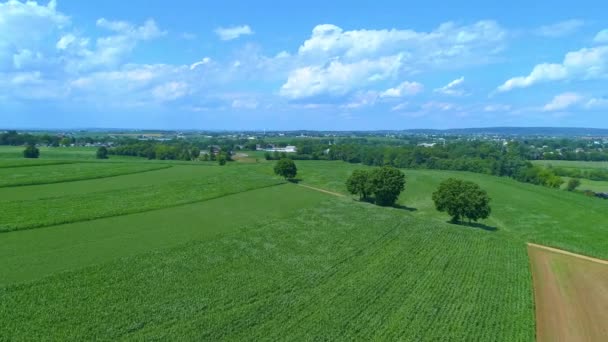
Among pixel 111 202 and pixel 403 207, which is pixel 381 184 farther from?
pixel 111 202

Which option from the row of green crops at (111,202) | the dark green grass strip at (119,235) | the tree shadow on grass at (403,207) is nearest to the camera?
the dark green grass strip at (119,235)

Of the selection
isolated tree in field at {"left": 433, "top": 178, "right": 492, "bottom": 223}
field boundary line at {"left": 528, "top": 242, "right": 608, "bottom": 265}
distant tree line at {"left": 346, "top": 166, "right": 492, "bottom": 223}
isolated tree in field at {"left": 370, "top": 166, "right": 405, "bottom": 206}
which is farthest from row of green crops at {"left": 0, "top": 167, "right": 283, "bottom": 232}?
field boundary line at {"left": 528, "top": 242, "right": 608, "bottom": 265}

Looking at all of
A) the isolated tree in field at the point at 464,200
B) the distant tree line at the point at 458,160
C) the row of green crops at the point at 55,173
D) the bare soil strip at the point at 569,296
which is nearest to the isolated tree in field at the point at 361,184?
the isolated tree in field at the point at 464,200

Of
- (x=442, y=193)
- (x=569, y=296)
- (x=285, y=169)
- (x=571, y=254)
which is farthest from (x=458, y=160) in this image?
(x=569, y=296)

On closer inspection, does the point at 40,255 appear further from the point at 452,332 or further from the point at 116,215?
the point at 452,332

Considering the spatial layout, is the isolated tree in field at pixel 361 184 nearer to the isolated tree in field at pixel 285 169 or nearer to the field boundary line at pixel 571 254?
the isolated tree in field at pixel 285 169

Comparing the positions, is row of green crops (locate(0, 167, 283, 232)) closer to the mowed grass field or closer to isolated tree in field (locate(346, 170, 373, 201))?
the mowed grass field

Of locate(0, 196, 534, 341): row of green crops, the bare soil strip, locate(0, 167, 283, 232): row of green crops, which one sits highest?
locate(0, 167, 283, 232): row of green crops
